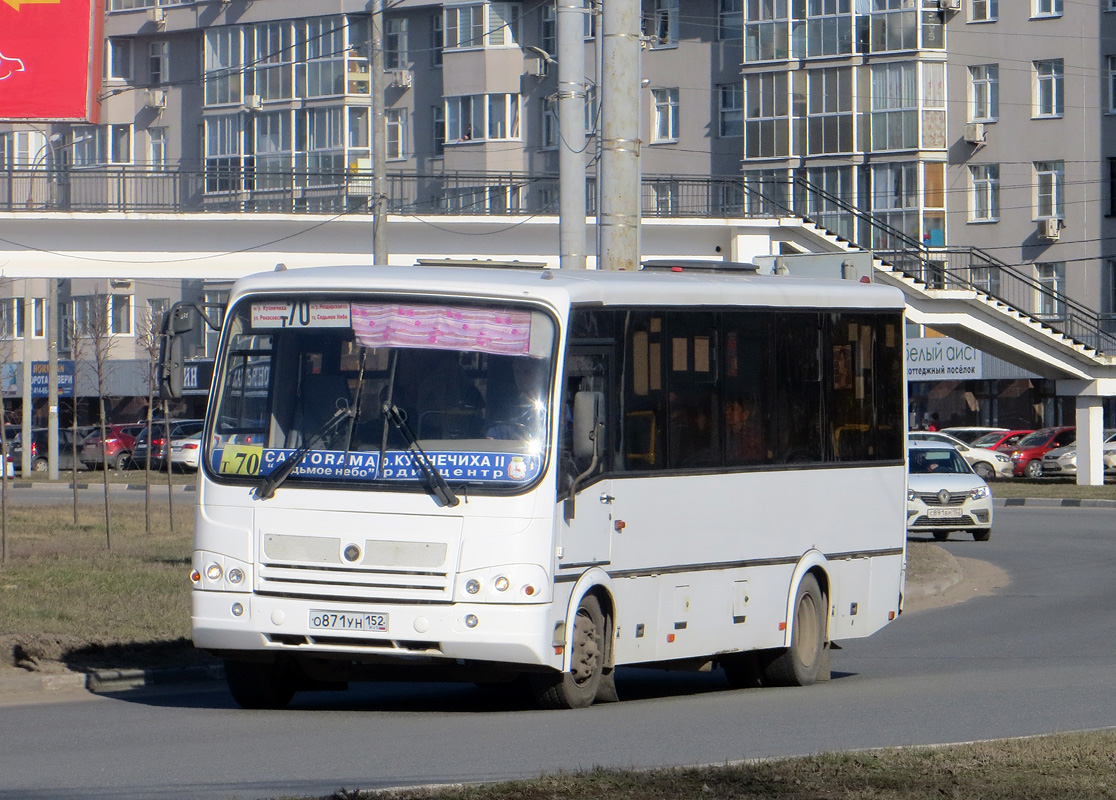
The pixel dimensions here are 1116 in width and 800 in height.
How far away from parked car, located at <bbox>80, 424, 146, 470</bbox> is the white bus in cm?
5014

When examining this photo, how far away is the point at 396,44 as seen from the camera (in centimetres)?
7556

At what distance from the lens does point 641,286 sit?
11891mm

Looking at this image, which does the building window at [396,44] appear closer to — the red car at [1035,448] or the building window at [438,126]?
the building window at [438,126]

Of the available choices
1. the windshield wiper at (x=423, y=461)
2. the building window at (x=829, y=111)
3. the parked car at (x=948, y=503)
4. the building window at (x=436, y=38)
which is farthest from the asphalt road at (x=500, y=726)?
the building window at (x=436, y=38)

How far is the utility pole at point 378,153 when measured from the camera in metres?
30.0

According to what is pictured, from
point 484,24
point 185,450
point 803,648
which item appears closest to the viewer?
point 803,648

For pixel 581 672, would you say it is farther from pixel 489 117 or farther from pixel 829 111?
pixel 489 117

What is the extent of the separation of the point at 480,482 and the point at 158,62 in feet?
245

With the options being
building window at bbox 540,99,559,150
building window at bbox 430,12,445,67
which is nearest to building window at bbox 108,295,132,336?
building window at bbox 430,12,445,67

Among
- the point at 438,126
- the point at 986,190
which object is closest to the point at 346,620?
the point at 986,190

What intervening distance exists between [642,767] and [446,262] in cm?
458

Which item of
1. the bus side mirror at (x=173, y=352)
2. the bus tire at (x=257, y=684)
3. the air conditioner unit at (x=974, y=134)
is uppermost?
the air conditioner unit at (x=974, y=134)

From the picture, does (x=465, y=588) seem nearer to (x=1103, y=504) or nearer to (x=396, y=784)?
(x=396, y=784)

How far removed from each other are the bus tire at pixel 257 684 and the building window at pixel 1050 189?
56230mm
